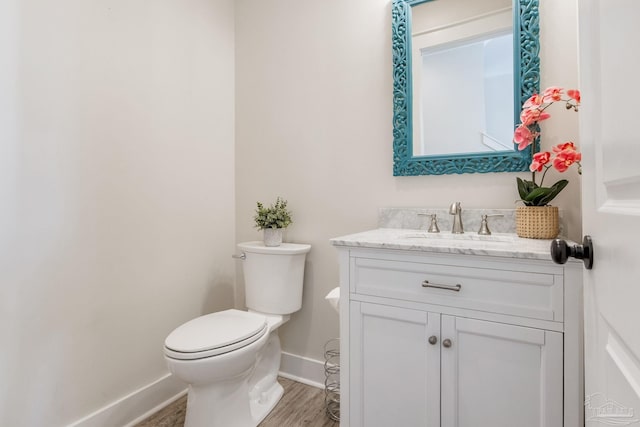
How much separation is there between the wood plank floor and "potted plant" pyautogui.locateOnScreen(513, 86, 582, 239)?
1.23 m

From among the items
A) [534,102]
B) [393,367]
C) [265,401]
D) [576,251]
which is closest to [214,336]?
[265,401]

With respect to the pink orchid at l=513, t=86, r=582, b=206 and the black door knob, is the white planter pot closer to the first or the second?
the pink orchid at l=513, t=86, r=582, b=206

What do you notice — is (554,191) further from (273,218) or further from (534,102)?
(273,218)

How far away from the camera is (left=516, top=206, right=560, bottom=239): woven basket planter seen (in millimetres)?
1199

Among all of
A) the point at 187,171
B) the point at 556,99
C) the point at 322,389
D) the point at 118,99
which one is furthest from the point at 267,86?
the point at 322,389

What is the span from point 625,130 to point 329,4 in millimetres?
1778

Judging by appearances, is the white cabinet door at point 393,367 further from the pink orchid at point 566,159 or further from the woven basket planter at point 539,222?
the pink orchid at point 566,159

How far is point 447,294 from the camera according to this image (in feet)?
3.51

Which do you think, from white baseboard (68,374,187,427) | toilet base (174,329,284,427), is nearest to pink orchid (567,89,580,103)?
toilet base (174,329,284,427)

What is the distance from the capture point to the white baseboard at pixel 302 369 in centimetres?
189

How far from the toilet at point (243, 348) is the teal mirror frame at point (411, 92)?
75 centimetres

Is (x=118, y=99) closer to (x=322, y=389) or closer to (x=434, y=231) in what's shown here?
(x=434, y=231)

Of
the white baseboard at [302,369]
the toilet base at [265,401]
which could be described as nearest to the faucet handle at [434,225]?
the white baseboard at [302,369]

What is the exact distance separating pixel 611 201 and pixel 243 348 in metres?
1.26
